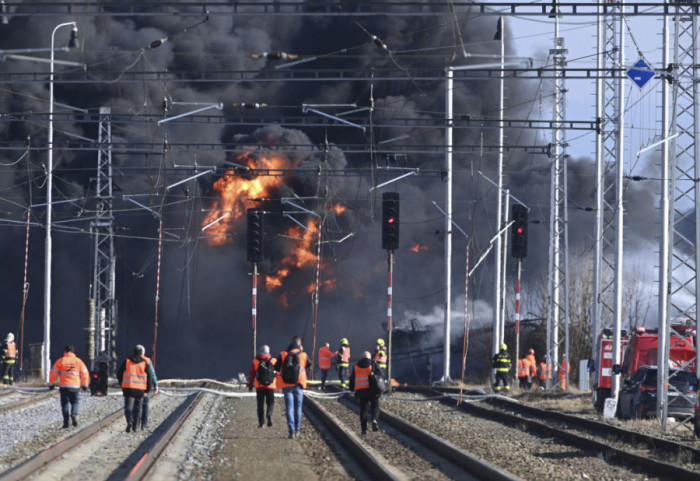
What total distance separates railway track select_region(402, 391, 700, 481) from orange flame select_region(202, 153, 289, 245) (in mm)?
30893

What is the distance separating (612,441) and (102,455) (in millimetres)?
10288

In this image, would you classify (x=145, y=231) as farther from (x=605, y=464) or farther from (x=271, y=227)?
(x=605, y=464)

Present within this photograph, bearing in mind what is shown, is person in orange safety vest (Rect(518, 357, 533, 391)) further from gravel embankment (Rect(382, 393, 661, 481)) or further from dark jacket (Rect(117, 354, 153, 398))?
dark jacket (Rect(117, 354, 153, 398))

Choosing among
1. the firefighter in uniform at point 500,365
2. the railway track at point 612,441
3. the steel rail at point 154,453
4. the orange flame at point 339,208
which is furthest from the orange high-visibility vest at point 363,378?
the orange flame at point 339,208

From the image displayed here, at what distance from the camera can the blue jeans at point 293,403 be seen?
20.1 m

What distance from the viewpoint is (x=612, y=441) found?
21641 mm

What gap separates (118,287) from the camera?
6431 centimetres

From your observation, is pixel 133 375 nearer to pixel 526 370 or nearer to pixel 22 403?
pixel 22 403

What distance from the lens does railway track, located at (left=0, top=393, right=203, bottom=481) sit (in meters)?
14.6

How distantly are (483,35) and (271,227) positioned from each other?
19.1m

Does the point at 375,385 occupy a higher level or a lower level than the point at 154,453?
higher

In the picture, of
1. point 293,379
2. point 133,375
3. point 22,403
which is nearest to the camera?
point 293,379

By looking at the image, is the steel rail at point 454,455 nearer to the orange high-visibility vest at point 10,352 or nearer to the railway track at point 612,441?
the railway track at point 612,441

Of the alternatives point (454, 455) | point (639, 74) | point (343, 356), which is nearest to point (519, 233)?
point (343, 356)
